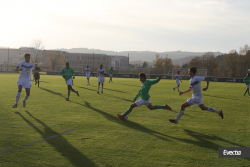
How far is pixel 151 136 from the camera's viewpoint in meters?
6.16

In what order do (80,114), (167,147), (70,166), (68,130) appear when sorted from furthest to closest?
(80,114), (68,130), (167,147), (70,166)

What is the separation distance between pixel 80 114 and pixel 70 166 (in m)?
5.09

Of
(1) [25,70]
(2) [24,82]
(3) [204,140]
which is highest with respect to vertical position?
(1) [25,70]

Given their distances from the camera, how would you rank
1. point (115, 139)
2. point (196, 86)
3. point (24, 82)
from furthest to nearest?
point (24, 82), point (196, 86), point (115, 139)

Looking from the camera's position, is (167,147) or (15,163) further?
(167,147)

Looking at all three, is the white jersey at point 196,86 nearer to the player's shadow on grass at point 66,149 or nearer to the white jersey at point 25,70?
the player's shadow on grass at point 66,149

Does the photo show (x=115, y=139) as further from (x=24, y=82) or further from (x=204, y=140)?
(x=24, y=82)

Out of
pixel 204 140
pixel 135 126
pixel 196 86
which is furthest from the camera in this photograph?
pixel 135 126

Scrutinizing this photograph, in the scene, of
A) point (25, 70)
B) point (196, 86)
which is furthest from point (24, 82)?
point (196, 86)

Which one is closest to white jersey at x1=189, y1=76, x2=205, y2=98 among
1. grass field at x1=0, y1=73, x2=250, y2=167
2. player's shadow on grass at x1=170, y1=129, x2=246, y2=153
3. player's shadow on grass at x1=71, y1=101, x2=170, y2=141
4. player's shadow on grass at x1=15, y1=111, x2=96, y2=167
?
grass field at x1=0, y1=73, x2=250, y2=167

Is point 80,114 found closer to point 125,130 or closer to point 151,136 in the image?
point 125,130

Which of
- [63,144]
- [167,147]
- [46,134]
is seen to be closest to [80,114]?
Answer: [46,134]

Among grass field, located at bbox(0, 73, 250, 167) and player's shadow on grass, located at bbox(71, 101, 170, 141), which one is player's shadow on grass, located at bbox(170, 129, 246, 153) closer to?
grass field, located at bbox(0, 73, 250, 167)

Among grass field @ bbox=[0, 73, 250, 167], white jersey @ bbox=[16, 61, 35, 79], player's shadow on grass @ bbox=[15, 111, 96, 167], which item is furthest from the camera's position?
white jersey @ bbox=[16, 61, 35, 79]
